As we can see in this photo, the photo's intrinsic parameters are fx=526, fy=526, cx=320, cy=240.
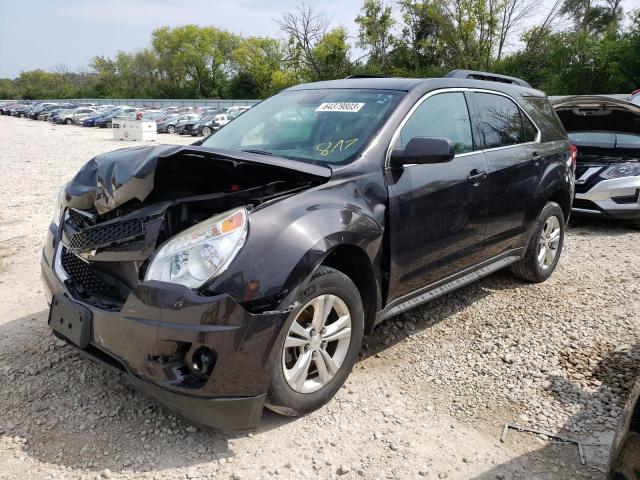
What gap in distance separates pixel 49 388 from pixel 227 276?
1496mm

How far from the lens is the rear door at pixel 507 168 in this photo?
392cm

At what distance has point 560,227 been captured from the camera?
16.6ft

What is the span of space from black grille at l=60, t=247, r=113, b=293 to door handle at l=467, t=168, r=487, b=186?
2404 mm

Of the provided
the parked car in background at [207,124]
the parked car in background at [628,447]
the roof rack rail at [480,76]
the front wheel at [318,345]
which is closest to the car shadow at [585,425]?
the parked car in background at [628,447]

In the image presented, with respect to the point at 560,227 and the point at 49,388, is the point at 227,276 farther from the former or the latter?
the point at 560,227

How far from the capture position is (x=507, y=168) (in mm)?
4027

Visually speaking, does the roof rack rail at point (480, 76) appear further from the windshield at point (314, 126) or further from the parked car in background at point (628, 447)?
the parked car in background at point (628, 447)

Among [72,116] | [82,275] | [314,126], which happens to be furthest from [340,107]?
[72,116]

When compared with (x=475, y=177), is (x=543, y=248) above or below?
below

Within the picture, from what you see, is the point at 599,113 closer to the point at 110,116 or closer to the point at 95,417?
the point at 95,417

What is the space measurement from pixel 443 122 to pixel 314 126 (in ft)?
2.98

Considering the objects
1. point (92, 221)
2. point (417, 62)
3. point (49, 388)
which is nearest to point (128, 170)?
point (92, 221)

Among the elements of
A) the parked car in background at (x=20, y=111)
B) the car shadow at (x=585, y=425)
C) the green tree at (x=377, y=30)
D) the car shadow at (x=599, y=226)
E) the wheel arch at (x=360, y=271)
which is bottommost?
the car shadow at (x=585, y=425)

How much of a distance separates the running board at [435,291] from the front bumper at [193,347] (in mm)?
1019
